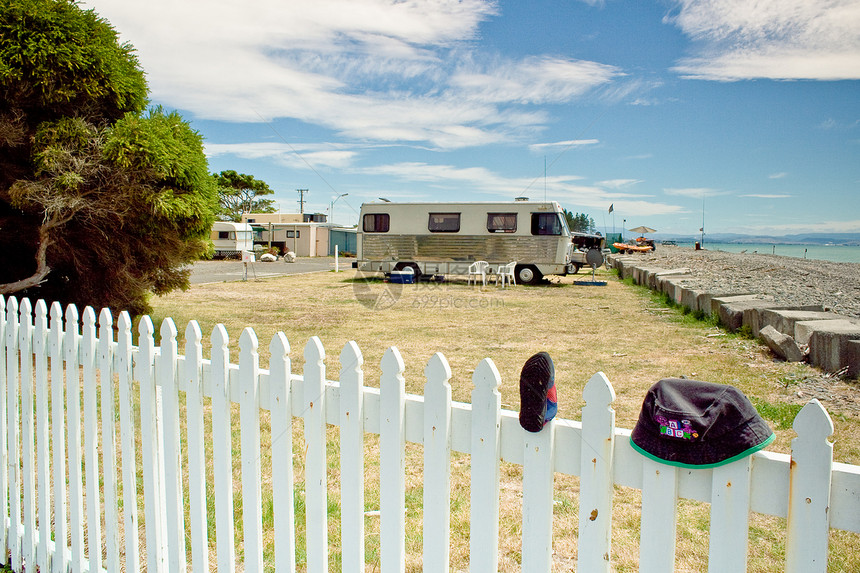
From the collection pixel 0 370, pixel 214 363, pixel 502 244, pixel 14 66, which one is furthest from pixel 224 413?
pixel 502 244

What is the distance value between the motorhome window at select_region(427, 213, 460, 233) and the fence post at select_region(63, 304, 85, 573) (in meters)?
14.4

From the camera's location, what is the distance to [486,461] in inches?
57.4

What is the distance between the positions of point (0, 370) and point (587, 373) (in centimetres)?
455

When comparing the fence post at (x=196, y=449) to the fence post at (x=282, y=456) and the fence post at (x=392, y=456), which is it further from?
the fence post at (x=392, y=456)

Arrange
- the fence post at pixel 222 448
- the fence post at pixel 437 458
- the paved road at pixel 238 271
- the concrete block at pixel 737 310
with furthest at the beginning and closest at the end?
the paved road at pixel 238 271 → the concrete block at pixel 737 310 → the fence post at pixel 222 448 → the fence post at pixel 437 458

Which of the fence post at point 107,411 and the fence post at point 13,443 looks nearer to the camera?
the fence post at point 107,411

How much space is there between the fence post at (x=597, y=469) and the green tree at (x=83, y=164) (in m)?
4.92

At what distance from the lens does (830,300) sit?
9.94 metres

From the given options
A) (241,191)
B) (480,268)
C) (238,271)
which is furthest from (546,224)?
(241,191)

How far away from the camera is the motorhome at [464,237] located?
53.0 ft

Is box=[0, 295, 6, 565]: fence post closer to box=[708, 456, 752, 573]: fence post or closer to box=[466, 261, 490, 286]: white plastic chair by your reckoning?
box=[708, 456, 752, 573]: fence post

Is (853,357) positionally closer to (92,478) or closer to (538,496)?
(538,496)

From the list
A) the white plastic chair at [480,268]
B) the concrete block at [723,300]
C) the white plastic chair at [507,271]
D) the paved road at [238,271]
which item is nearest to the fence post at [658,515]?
the concrete block at [723,300]

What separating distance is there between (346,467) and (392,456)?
17 cm
